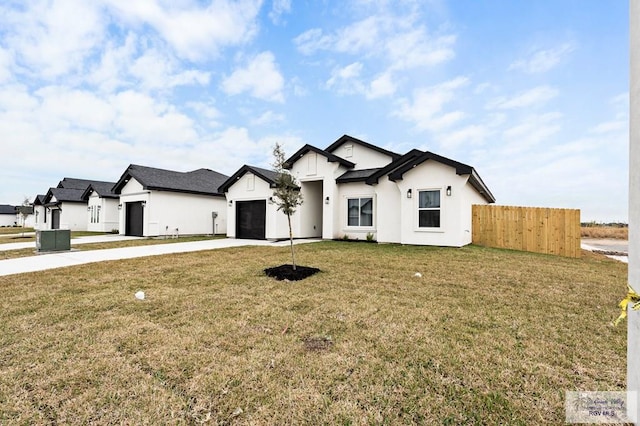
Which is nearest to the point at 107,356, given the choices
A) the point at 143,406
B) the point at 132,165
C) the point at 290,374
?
the point at 143,406

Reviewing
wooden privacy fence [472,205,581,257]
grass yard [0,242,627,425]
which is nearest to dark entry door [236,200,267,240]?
grass yard [0,242,627,425]

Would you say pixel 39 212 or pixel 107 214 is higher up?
pixel 39 212

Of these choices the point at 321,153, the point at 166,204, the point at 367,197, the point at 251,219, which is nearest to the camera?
the point at 367,197

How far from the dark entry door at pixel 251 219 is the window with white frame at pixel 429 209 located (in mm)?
8711

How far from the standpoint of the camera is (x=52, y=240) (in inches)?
446

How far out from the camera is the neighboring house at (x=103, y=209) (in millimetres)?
24672

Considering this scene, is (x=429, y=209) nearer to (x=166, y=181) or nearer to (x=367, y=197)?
(x=367, y=197)

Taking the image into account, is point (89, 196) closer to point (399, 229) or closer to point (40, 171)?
point (40, 171)

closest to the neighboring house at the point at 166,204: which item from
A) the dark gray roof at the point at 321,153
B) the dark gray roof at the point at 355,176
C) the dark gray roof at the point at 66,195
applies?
the dark gray roof at the point at 321,153

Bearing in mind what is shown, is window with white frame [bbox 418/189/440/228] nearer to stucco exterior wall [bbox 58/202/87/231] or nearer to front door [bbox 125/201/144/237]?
front door [bbox 125/201/144/237]

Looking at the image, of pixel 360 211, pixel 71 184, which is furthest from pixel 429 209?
pixel 71 184

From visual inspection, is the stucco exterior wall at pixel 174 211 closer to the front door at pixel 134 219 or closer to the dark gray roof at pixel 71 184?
the front door at pixel 134 219

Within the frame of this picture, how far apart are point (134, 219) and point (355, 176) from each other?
53.5ft

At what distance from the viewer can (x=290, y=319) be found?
411cm
